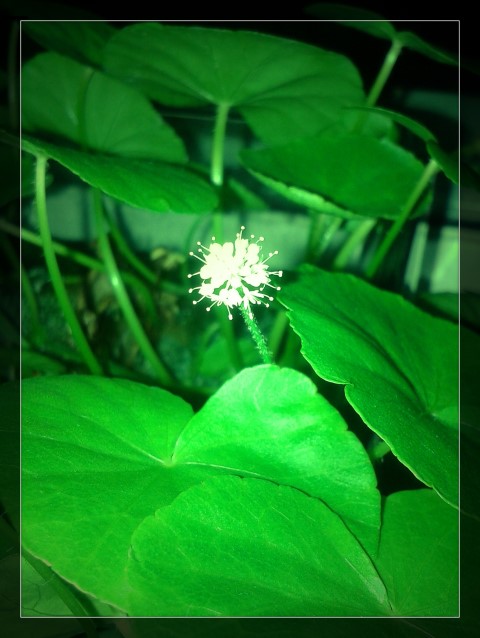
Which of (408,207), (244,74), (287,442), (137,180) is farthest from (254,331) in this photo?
(244,74)

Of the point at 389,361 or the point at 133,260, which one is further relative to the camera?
the point at 133,260

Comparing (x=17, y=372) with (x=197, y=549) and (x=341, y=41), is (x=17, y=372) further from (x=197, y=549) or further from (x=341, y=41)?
(x=341, y=41)

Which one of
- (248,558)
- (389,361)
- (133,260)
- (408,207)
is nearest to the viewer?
(248,558)

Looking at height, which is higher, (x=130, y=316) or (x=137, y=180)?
(x=137, y=180)

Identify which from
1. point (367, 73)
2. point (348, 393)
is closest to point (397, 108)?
point (367, 73)

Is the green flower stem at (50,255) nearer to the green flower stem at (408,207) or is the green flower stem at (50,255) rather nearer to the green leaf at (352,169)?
the green leaf at (352,169)

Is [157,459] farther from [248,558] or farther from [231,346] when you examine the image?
[231,346]
